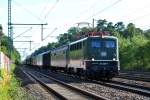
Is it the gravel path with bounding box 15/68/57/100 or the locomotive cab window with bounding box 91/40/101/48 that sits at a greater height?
the locomotive cab window with bounding box 91/40/101/48

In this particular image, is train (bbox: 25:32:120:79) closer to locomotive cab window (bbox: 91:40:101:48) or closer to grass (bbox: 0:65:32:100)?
locomotive cab window (bbox: 91:40:101:48)

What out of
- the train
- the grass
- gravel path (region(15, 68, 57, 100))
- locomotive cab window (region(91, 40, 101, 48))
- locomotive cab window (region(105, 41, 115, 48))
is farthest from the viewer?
locomotive cab window (region(105, 41, 115, 48))

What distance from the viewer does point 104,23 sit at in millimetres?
122062

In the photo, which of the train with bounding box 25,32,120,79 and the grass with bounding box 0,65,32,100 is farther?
the train with bounding box 25,32,120,79

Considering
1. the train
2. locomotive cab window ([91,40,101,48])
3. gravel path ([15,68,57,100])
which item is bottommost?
gravel path ([15,68,57,100])

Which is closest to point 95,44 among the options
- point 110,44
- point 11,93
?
point 110,44

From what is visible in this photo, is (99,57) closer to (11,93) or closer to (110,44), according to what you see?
(110,44)

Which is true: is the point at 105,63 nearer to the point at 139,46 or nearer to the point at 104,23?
the point at 139,46

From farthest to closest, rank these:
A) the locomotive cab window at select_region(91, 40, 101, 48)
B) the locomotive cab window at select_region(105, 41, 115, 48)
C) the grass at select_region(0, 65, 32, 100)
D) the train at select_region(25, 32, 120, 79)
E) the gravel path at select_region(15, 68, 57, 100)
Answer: the locomotive cab window at select_region(105, 41, 115, 48), the locomotive cab window at select_region(91, 40, 101, 48), the train at select_region(25, 32, 120, 79), the gravel path at select_region(15, 68, 57, 100), the grass at select_region(0, 65, 32, 100)

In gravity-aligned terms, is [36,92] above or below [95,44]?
below

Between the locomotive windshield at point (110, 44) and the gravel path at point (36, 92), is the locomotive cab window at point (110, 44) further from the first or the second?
the gravel path at point (36, 92)

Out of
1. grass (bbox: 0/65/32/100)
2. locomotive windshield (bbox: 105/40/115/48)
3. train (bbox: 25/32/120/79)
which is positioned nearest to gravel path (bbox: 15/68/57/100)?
grass (bbox: 0/65/32/100)

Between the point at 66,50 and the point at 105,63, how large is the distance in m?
12.2

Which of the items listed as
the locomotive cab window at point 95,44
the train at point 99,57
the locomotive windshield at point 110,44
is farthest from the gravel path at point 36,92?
the locomotive windshield at point 110,44
